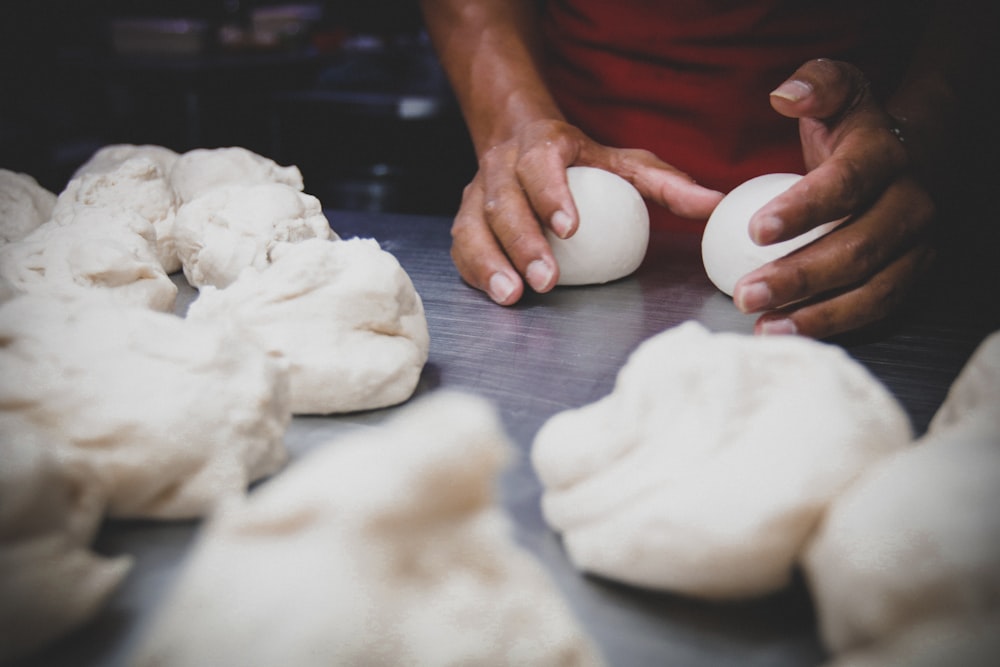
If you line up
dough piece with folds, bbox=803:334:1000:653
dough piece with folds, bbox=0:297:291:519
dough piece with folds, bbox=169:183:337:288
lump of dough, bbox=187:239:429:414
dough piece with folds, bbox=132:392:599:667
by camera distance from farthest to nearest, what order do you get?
dough piece with folds, bbox=169:183:337:288
lump of dough, bbox=187:239:429:414
dough piece with folds, bbox=0:297:291:519
dough piece with folds, bbox=132:392:599:667
dough piece with folds, bbox=803:334:1000:653

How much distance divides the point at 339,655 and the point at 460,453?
1.41ft

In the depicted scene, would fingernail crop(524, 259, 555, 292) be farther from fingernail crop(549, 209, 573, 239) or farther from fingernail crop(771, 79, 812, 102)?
fingernail crop(771, 79, 812, 102)

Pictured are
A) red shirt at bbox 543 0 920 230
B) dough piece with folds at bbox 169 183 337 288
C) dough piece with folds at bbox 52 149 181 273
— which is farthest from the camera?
red shirt at bbox 543 0 920 230

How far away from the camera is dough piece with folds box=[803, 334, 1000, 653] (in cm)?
65

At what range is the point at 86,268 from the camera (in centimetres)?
139

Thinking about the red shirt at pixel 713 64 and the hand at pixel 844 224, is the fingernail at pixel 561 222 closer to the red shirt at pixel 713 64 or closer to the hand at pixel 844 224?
the hand at pixel 844 224

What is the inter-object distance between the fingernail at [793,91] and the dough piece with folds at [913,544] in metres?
0.89

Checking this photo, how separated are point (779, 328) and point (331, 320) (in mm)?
893

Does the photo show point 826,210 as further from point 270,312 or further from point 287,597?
point 287,597

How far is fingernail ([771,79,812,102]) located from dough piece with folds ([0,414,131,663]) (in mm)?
1444

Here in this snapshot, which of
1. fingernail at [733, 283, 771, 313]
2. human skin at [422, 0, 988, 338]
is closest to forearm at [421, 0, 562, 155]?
human skin at [422, 0, 988, 338]

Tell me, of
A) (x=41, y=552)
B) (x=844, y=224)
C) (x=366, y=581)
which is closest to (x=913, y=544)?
(x=366, y=581)

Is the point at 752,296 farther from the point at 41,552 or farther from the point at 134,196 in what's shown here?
the point at 134,196

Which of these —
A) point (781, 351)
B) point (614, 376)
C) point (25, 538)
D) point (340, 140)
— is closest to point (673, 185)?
point (614, 376)
